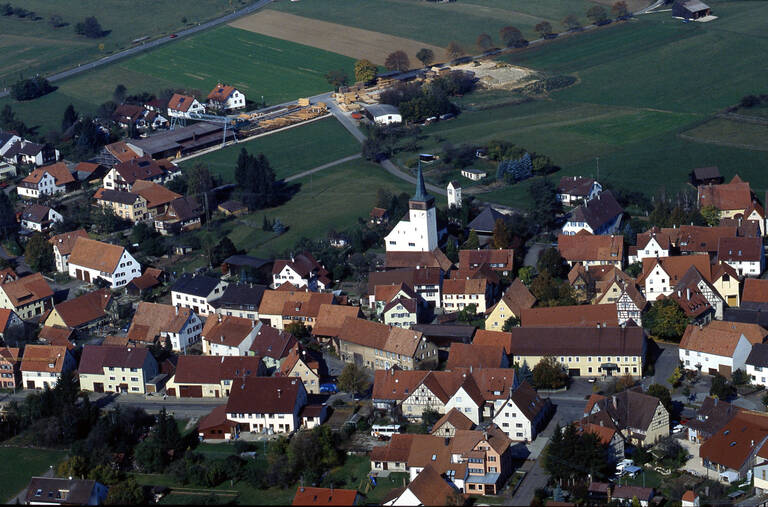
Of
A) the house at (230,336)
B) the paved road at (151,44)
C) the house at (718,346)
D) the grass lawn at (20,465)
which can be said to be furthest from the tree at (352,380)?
the paved road at (151,44)

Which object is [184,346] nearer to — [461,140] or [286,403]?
[286,403]

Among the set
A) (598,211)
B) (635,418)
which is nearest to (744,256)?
(598,211)

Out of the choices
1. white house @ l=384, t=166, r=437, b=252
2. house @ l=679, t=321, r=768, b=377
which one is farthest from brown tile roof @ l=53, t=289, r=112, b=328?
house @ l=679, t=321, r=768, b=377

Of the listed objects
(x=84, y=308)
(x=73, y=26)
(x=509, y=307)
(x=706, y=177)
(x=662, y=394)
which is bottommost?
(x=73, y=26)

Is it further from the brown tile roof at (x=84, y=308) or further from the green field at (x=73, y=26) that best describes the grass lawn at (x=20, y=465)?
the green field at (x=73, y=26)

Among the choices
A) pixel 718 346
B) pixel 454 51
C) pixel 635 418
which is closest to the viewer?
pixel 635 418

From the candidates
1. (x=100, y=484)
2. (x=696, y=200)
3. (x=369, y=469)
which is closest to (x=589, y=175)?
(x=696, y=200)

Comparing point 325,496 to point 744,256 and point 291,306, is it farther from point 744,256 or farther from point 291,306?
point 744,256
